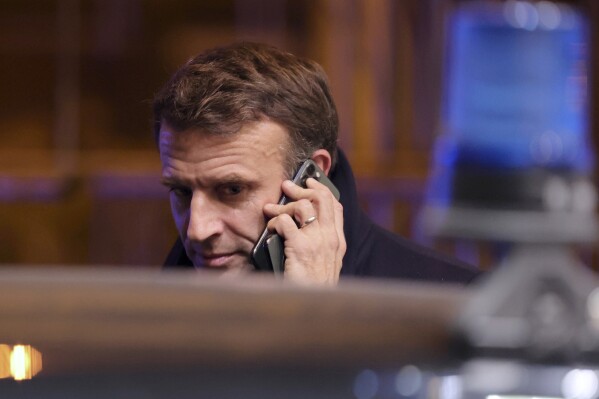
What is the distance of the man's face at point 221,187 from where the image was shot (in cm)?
219

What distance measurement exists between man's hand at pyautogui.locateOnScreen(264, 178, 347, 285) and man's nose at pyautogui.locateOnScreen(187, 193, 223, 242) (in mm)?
105

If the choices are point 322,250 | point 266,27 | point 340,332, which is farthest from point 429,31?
point 340,332

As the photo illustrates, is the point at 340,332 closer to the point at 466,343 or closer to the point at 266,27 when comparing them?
the point at 466,343

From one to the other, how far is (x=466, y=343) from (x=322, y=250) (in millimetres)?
1566

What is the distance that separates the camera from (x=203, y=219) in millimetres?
2180

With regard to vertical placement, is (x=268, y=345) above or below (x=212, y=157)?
above

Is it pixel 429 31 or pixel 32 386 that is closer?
pixel 32 386

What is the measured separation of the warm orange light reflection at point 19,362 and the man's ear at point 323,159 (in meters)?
1.66

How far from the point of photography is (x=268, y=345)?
0.69m

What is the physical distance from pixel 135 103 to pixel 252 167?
13.3 feet

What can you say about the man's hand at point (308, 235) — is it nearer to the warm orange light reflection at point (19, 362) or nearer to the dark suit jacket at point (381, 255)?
the dark suit jacket at point (381, 255)

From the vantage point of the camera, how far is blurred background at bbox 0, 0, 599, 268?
19.9 ft

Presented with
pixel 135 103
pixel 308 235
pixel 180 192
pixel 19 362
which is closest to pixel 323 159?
pixel 308 235

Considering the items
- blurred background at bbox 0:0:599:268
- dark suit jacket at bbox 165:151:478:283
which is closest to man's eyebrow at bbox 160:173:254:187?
dark suit jacket at bbox 165:151:478:283
